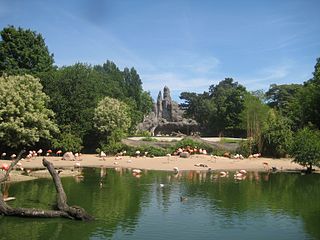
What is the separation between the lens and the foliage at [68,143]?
45625 mm

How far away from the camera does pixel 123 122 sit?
49.9 metres

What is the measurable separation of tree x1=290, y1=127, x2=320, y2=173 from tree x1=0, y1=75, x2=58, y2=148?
22.3m

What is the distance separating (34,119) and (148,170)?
12.1 metres

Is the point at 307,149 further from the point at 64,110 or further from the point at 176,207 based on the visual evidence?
the point at 64,110

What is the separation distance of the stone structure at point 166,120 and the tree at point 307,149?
168 ft

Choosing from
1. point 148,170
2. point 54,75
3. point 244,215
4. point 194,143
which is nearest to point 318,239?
point 244,215

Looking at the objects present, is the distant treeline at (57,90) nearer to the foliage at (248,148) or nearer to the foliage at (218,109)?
the foliage at (248,148)

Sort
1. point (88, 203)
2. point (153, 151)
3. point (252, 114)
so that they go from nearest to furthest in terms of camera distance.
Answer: point (88, 203), point (153, 151), point (252, 114)

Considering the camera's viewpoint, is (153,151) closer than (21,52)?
Yes

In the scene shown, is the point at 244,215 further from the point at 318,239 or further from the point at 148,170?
the point at 148,170

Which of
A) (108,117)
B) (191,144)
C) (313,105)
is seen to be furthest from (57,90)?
(313,105)

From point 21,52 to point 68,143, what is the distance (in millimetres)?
16071

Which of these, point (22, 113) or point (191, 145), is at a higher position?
point (22, 113)

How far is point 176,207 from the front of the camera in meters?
20.6
